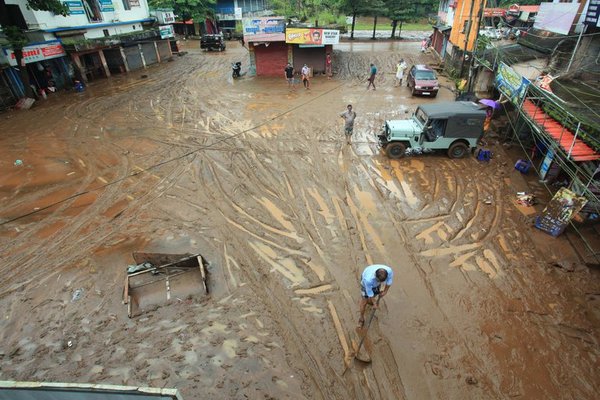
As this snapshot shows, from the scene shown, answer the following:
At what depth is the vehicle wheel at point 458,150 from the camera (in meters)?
12.5

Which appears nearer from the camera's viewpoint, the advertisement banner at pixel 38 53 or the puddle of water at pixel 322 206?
the puddle of water at pixel 322 206

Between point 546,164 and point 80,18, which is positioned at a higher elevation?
point 80,18

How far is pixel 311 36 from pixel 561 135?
17161mm

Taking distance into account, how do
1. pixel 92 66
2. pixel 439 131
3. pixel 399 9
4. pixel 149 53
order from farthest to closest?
pixel 399 9 < pixel 149 53 < pixel 92 66 < pixel 439 131

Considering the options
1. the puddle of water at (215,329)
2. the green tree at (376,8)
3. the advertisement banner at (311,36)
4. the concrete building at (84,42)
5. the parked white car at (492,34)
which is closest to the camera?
the puddle of water at (215,329)

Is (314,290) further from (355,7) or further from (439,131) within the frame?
(355,7)

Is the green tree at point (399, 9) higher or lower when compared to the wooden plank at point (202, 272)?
higher

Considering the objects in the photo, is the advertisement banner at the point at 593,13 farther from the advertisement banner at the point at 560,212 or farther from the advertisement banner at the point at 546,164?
the advertisement banner at the point at 560,212

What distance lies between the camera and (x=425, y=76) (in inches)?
763

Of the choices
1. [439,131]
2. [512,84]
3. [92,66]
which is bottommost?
[439,131]

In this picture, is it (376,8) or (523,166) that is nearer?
(523,166)

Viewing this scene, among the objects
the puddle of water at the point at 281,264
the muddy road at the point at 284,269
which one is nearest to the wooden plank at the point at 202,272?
the muddy road at the point at 284,269

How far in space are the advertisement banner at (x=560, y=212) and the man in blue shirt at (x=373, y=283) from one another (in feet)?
19.0

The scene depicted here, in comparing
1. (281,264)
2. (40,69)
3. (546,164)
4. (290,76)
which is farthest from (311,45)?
(281,264)
